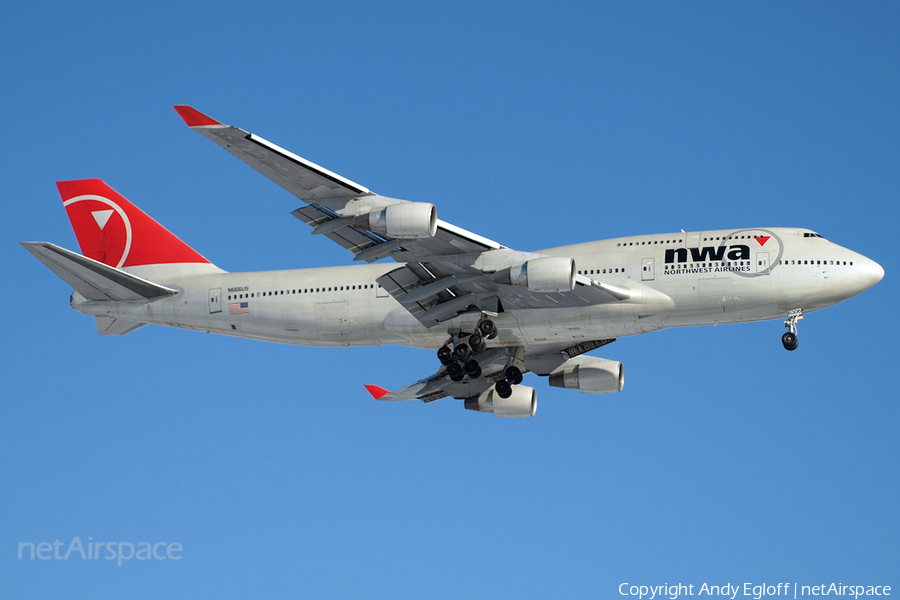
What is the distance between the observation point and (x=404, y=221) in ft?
93.2

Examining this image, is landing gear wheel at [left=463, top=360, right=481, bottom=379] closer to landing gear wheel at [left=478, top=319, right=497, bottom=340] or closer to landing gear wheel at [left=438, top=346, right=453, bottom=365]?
landing gear wheel at [left=438, top=346, right=453, bottom=365]

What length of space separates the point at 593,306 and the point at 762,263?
18.8 feet

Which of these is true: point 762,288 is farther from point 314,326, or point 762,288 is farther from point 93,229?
point 93,229

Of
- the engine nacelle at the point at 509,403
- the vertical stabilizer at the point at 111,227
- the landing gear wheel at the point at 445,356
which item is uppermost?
the vertical stabilizer at the point at 111,227

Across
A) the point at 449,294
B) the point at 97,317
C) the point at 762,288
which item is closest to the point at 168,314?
the point at 97,317

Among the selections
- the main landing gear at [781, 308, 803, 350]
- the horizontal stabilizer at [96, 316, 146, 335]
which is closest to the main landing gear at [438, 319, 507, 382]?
the main landing gear at [781, 308, 803, 350]

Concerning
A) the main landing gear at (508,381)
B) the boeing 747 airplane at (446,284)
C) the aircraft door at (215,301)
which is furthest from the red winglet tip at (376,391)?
the aircraft door at (215,301)

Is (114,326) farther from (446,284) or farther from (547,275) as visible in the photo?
(547,275)

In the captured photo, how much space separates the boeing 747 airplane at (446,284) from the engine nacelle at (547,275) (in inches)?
1.9

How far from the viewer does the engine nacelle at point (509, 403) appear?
40.2 m

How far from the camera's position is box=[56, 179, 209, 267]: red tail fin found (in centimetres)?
3988

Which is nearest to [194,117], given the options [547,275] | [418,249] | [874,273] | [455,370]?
[418,249]

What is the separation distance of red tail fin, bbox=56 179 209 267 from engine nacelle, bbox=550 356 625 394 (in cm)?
1689

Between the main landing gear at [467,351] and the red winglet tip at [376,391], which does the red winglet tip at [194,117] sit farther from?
the red winglet tip at [376,391]
